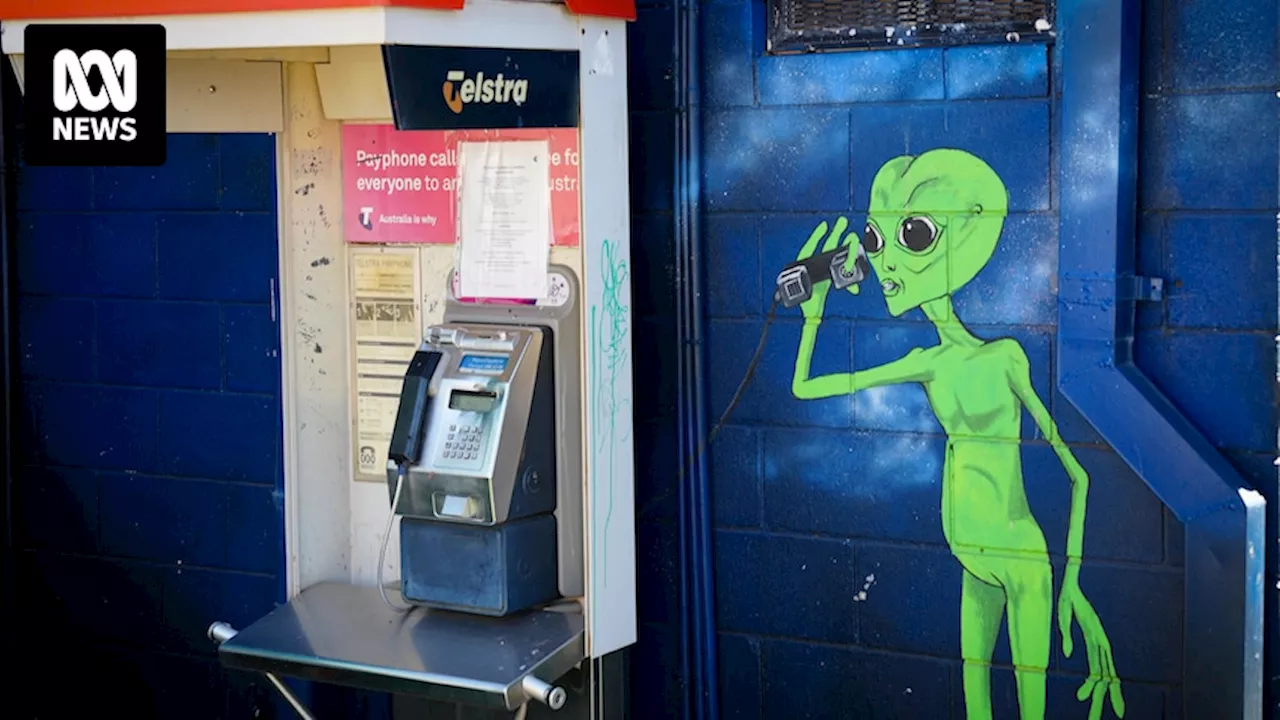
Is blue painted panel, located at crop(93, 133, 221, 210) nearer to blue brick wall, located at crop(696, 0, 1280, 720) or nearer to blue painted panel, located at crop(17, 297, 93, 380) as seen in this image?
blue painted panel, located at crop(17, 297, 93, 380)

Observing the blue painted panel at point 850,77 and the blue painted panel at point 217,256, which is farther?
the blue painted panel at point 217,256

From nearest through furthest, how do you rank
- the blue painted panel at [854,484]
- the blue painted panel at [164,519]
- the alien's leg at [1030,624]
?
the alien's leg at [1030,624] → the blue painted panel at [854,484] → the blue painted panel at [164,519]

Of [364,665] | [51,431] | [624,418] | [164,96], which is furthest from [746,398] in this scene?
[51,431]

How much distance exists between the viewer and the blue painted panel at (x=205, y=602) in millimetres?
5121

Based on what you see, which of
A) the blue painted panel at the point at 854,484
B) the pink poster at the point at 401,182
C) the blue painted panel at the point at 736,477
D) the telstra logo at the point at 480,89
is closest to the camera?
the telstra logo at the point at 480,89

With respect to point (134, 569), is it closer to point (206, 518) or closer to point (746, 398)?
point (206, 518)

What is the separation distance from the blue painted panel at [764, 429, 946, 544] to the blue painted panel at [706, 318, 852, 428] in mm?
46

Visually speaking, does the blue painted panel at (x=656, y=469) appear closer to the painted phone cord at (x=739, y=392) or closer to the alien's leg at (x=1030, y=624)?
the painted phone cord at (x=739, y=392)

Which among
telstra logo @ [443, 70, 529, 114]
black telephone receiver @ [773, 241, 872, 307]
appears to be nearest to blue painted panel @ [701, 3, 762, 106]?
black telephone receiver @ [773, 241, 872, 307]

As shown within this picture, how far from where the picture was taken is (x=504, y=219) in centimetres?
414

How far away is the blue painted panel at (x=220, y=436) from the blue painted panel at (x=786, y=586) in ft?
4.54

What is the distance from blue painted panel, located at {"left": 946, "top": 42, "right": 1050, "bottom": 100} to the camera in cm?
393

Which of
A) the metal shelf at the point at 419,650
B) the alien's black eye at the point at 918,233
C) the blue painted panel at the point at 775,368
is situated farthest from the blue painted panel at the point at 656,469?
the alien's black eye at the point at 918,233

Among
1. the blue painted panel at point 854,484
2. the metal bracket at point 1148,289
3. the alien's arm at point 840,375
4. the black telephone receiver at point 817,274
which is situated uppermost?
the black telephone receiver at point 817,274
